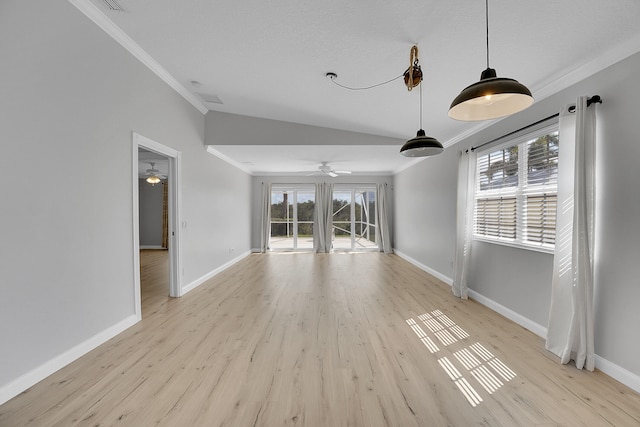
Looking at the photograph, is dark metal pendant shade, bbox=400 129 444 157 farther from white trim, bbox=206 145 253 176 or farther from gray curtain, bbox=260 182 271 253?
gray curtain, bbox=260 182 271 253

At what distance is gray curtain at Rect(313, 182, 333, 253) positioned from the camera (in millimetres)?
8039

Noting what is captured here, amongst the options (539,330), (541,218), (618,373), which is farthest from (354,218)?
(618,373)

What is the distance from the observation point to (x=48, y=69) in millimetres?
1970

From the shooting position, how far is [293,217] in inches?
328

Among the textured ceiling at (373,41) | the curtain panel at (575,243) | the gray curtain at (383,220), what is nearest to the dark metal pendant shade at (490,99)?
the textured ceiling at (373,41)

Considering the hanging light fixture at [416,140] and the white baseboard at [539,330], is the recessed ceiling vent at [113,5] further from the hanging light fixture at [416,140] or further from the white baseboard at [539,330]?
the white baseboard at [539,330]

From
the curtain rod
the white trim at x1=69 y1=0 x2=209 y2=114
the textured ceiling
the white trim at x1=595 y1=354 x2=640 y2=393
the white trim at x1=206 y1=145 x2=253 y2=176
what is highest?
the white trim at x1=69 y1=0 x2=209 y2=114

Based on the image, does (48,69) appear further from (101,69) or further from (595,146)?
(595,146)

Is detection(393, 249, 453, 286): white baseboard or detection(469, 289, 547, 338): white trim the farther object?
detection(393, 249, 453, 286): white baseboard

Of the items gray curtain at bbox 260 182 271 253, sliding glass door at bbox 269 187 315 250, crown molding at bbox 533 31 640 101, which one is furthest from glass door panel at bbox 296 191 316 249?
crown molding at bbox 533 31 640 101

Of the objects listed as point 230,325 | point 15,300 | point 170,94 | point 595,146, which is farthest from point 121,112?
point 595,146

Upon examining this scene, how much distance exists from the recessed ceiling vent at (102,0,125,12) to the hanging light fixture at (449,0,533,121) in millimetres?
2766

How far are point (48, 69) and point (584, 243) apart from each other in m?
4.34

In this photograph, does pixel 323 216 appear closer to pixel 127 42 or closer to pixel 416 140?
pixel 416 140
